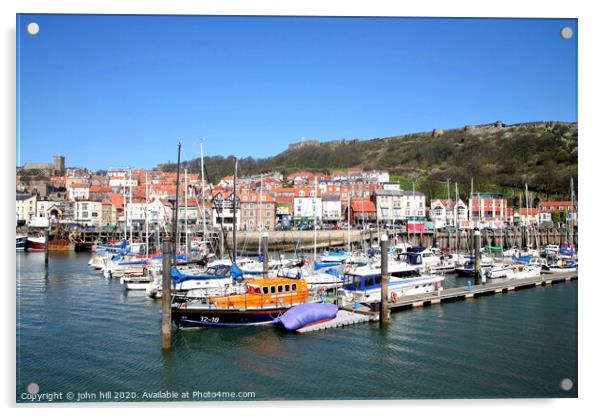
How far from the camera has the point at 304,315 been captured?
12430mm

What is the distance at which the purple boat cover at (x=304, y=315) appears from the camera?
40.1 feet

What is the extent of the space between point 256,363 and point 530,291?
40.1ft

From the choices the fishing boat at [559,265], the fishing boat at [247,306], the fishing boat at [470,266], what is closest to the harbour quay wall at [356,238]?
the fishing boat at [470,266]

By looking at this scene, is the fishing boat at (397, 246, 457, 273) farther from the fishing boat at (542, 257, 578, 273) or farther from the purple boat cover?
the purple boat cover

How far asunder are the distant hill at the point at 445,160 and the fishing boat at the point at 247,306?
28347mm

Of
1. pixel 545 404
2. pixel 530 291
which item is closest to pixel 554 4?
pixel 545 404

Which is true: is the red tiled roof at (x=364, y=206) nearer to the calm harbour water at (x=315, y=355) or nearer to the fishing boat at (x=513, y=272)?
the fishing boat at (x=513, y=272)

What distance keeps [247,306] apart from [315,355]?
3.00 meters

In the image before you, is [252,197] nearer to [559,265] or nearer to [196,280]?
[559,265]

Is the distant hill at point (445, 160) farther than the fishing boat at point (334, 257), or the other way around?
the distant hill at point (445, 160)

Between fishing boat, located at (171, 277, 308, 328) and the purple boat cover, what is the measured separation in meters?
0.44

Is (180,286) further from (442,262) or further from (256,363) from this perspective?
(442,262)

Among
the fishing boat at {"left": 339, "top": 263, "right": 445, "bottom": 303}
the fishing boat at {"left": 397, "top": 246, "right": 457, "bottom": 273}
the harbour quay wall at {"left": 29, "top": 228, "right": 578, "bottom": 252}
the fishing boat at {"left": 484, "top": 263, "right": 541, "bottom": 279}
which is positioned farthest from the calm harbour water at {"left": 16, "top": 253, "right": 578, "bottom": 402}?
the harbour quay wall at {"left": 29, "top": 228, "right": 578, "bottom": 252}
